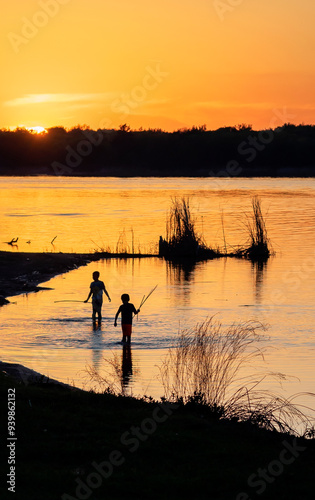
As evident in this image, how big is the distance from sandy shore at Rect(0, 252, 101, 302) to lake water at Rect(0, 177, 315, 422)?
610 mm

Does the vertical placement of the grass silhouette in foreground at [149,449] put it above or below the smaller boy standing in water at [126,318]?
below

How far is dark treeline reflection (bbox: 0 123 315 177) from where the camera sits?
124m

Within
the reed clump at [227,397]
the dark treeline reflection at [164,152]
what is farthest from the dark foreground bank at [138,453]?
the dark treeline reflection at [164,152]

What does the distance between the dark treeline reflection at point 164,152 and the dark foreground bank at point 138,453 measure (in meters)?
110

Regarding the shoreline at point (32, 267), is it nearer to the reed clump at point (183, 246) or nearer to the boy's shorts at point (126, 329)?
the reed clump at point (183, 246)

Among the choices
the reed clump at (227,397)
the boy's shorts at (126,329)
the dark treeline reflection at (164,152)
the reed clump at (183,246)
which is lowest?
the reed clump at (227,397)

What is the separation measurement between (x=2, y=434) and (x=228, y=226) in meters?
41.9

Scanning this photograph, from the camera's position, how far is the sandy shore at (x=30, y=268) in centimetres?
2555

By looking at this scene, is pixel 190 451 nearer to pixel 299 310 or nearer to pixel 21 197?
pixel 299 310

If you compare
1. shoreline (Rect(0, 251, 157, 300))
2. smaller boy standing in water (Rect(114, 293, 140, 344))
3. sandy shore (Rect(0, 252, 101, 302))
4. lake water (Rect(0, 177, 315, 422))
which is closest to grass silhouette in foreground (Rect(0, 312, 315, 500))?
lake water (Rect(0, 177, 315, 422))

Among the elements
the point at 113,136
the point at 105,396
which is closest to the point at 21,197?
the point at 113,136

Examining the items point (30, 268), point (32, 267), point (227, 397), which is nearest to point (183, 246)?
point (32, 267)

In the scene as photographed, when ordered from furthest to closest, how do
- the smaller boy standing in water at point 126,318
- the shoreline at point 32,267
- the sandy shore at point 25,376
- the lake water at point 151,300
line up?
1. the shoreline at point 32,267
2. the smaller boy standing in water at point 126,318
3. the lake water at point 151,300
4. the sandy shore at point 25,376

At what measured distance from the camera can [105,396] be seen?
10945mm
